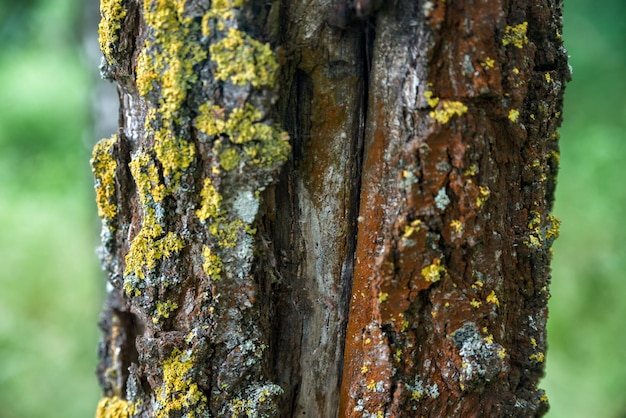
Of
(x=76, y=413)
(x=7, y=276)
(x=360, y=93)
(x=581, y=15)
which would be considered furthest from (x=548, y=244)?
(x=7, y=276)

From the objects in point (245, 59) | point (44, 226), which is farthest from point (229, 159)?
point (44, 226)

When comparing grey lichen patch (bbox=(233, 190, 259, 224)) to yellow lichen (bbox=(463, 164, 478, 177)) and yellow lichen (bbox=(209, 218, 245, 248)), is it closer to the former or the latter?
yellow lichen (bbox=(209, 218, 245, 248))

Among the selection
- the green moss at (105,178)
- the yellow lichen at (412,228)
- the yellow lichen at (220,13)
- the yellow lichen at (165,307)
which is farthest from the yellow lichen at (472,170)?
the green moss at (105,178)

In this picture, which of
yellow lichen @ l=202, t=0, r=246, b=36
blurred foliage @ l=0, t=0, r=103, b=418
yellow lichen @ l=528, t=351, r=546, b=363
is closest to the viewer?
yellow lichen @ l=202, t=0, r=246, b=36

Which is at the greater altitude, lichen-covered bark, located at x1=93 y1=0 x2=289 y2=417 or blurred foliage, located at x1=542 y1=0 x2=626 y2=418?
blurred foliage, located at x1=542 y1=0 x2=626 y2=418

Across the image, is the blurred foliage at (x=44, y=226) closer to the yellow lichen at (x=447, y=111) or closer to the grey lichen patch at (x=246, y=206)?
the grey lichen patch at (x=246, y=206)

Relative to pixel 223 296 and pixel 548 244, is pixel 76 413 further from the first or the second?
pixel 548 244

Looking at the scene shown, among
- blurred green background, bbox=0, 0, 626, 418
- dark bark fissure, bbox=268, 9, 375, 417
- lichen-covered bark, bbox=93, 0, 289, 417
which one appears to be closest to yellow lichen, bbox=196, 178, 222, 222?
lichen-covered bark, bbox=93, 0, 289, 417
